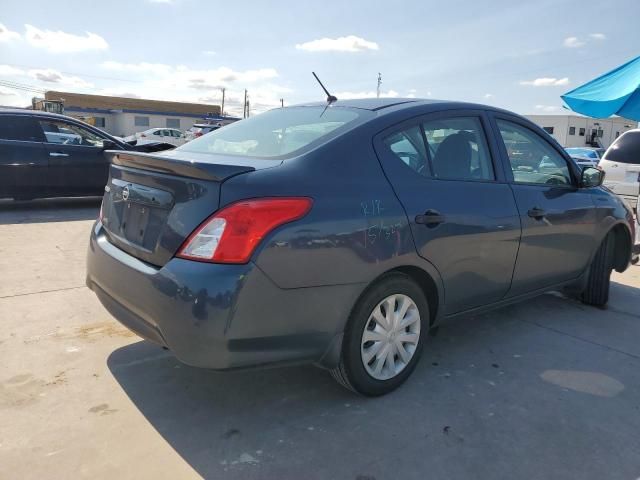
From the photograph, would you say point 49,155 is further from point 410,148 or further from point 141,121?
point 141,121

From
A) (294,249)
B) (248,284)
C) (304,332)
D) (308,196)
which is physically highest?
(308,196)

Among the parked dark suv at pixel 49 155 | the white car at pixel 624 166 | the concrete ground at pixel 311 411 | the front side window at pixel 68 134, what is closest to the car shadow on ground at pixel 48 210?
the parked dark suv at pixel 49 155

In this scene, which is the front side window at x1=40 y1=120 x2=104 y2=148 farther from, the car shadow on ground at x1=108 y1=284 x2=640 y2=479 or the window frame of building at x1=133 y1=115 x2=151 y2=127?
the window frame of building at x1=133 y1=115 x2=151 y2=127

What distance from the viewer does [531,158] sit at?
374 cm

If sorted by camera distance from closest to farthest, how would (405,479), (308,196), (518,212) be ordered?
(405,479), (308,196), (518,212)

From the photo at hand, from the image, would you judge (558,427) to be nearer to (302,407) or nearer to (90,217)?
(302,407)

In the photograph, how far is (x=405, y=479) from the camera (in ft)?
7.25

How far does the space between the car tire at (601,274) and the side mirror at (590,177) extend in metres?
0.58

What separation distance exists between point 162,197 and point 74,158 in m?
6.55

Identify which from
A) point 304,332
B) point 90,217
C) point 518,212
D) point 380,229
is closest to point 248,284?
point 304,332

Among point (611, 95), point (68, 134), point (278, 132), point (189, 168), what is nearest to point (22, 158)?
point (68, 134)

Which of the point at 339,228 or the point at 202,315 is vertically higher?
the point at 339,228

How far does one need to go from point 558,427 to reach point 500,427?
30cm

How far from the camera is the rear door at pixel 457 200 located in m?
2.83
